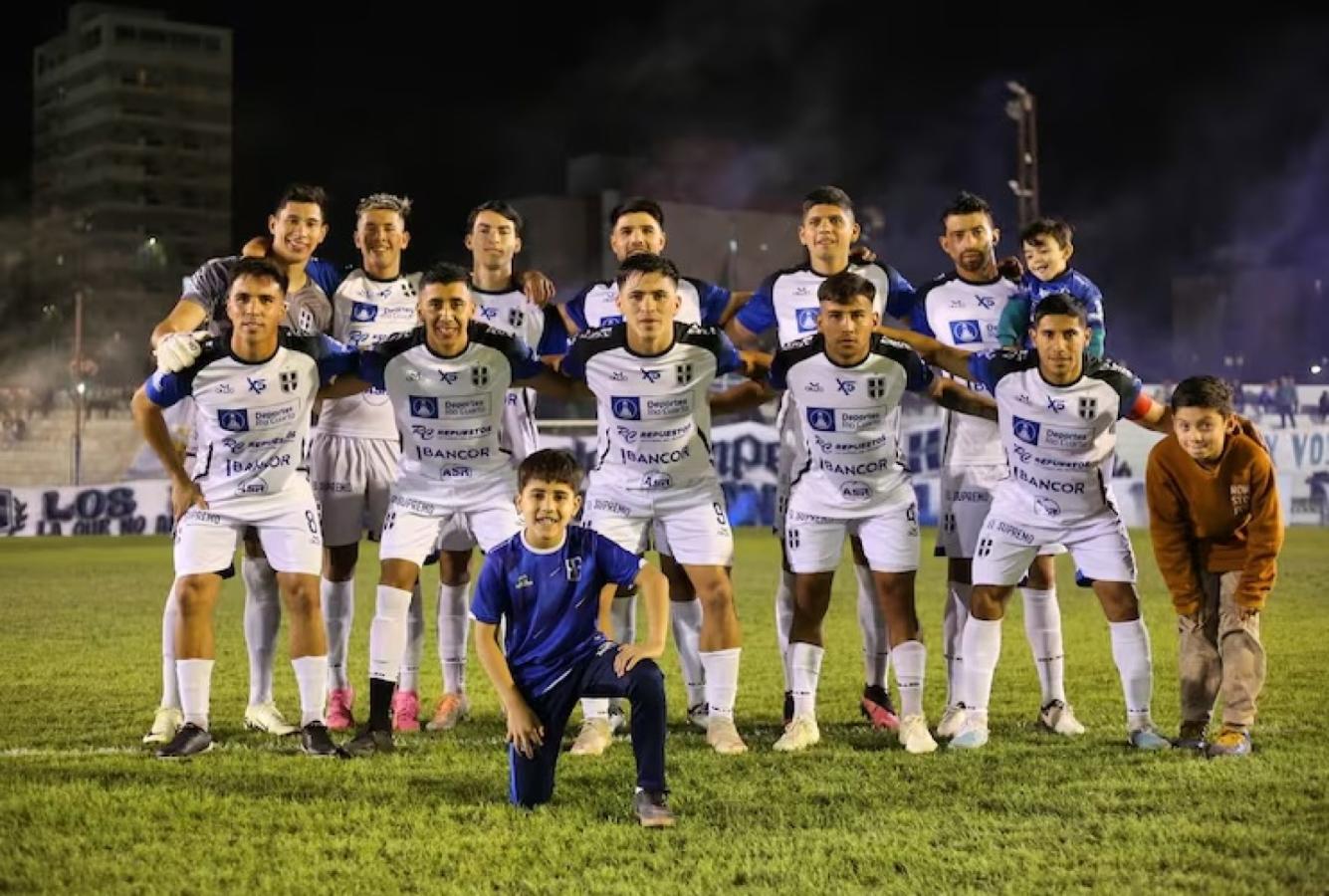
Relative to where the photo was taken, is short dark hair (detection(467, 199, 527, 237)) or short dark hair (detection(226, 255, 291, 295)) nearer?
Result: short dark hair (detection(226, 255, 291, 295))

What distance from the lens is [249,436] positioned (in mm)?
6055

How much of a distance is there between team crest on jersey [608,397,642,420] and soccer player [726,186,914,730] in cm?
76

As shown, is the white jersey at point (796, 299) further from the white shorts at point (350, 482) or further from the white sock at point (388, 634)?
the white sock at point (388, 634)

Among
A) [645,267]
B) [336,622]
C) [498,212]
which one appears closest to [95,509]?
[336,622]

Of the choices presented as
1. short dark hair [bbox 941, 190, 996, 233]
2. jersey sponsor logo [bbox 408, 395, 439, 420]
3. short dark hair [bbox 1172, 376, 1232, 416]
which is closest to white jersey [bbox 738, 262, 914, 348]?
short dark hair [bbox 941, 190, 996, 233]

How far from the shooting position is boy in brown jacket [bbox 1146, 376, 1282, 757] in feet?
18.9

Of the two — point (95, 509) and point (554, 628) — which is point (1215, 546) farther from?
point (95, 509)

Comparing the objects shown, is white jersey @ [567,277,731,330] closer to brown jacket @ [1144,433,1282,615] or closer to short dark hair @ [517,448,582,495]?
short dark hair @ [517,448,582,495]

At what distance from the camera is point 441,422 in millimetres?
6270

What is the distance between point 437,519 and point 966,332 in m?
2.56

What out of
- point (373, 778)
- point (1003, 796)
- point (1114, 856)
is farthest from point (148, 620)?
point (1114, 856)

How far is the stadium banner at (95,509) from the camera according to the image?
76.8ft

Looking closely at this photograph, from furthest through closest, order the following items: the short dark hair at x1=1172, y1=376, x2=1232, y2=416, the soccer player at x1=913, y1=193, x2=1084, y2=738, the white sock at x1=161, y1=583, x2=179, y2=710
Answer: the soccer player at x1=913, y1=193, x2=1084, y2=738 → the white sock at x1=161, y1=583, x2=179, y2=710 → the short dark hair at x1=1172, y1=376, x2=1232, y2=416

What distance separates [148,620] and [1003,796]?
314 inches
